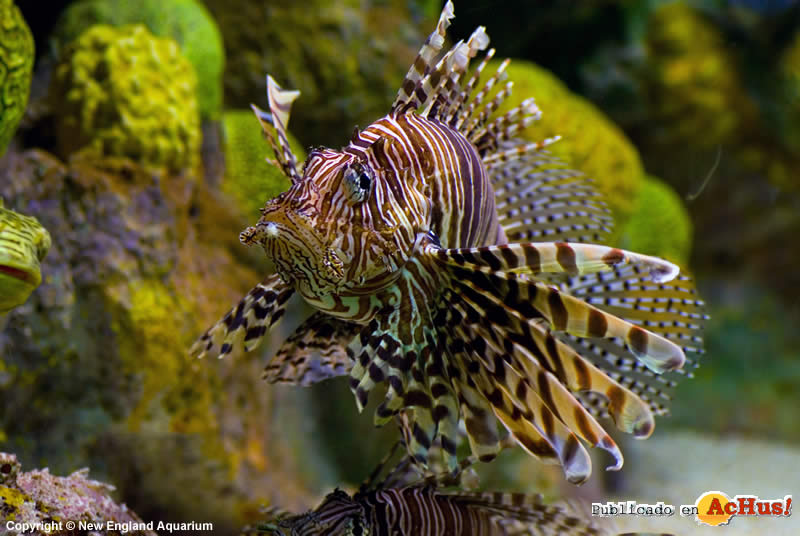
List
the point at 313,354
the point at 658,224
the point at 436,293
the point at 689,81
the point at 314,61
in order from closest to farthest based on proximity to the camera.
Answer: the point at 436,293 → the point at 313,354 → the point at 314,61 → the point at 658,224 → the point at 689,81

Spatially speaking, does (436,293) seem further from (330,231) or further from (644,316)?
(644,316)

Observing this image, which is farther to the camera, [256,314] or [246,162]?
[246,162]

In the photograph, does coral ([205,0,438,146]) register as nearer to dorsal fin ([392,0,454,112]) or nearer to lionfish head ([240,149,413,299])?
dorsal fin ([392,0,454,112])

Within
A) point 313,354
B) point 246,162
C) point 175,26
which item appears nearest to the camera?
point 313,354

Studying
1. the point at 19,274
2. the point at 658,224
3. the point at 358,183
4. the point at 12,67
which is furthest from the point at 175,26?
the point at 658,224

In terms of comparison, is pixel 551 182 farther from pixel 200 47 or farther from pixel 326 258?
pixel 200 47

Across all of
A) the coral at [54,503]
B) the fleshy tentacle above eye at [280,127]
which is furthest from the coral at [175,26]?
the coral at [54,503]

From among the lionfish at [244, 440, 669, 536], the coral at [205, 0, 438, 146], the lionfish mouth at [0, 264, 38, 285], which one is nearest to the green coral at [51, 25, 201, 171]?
the coral at [205, 0, 438, 146]
